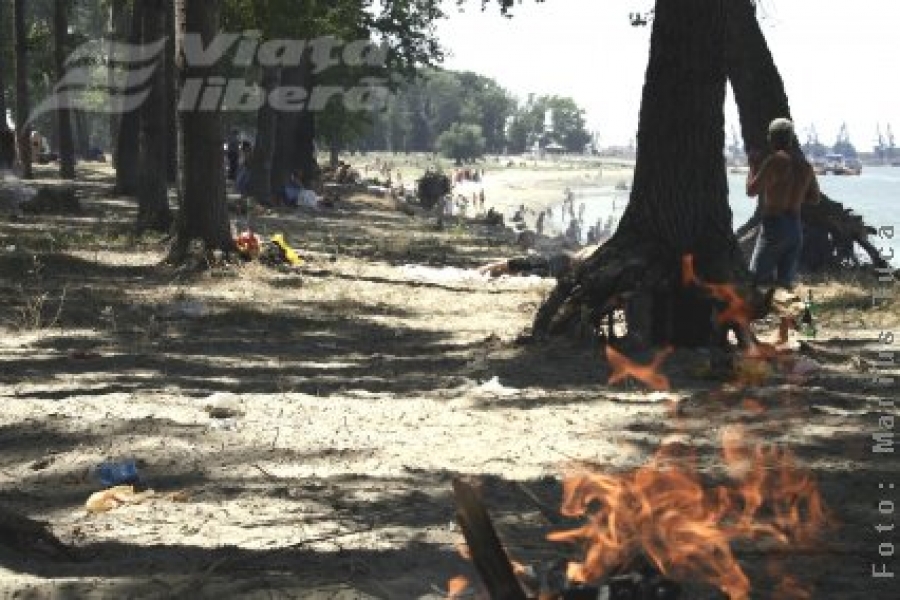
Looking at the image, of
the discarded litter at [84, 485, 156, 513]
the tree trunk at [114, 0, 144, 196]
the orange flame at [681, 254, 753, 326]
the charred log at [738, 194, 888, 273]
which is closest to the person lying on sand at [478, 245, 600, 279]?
the charred log at [738, 194, 888, 273]

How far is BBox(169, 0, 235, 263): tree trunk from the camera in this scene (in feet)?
48.2

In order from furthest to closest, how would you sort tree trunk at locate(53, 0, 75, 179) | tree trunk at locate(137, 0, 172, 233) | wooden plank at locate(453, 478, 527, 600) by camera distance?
1. tree trunk at locate(53, 0, 75, 179)
2. tree trunk at locate(137, 0, 172, 233)
3. wooden plank at locate(453, 478, 527, 600)

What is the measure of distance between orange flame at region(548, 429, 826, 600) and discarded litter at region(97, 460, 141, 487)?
2.38 metres

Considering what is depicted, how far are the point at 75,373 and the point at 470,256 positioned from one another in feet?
40.8

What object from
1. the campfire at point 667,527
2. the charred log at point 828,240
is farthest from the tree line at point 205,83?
the campfire at point 667,527

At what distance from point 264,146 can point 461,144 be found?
539ft

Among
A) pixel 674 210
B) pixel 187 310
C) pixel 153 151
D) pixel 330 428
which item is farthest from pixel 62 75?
pixel 330 428

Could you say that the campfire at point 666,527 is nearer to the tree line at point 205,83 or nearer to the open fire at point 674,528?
the open fire at point 674,528

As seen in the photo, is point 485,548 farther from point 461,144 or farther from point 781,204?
point 461,144

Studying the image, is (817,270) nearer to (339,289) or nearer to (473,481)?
Result: (339,289)

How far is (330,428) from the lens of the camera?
7.20 m

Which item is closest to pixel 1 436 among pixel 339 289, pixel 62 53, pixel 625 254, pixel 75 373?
pixel 75 373

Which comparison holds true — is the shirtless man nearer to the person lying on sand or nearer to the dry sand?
the dry sand

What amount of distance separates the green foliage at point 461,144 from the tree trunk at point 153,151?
171 meters
